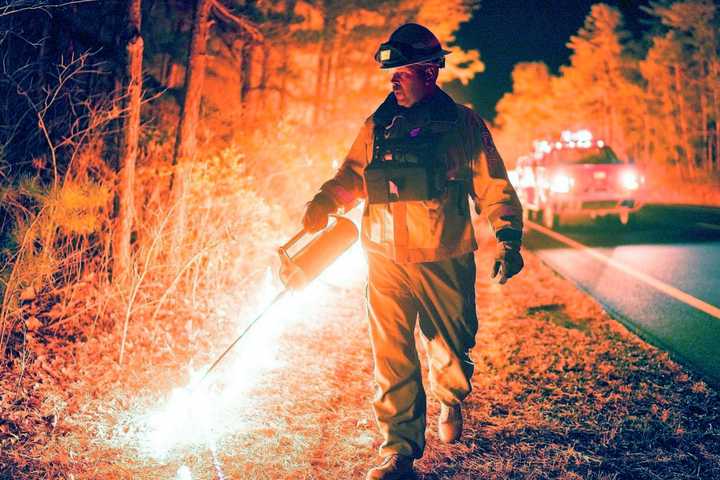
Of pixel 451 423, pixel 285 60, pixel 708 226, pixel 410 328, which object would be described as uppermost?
pixel 285 60

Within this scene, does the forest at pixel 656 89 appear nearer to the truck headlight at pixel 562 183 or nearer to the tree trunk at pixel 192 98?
the truck headlight at pixel 562 183

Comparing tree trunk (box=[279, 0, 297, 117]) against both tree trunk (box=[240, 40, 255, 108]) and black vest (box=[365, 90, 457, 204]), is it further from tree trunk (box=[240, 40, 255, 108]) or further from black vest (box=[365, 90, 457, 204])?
black vest (box=[365, 90, 457, 204])

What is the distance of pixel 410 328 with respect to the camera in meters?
2.79

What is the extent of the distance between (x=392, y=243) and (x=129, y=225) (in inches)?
125

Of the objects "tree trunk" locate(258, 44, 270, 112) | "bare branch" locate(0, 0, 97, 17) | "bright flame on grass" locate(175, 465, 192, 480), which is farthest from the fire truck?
"bright flame on grass" locate(175, 465, 192, 480)

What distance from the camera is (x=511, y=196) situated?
9.03ft

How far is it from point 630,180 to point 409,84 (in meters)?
10.4

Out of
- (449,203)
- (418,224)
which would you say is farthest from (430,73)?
(418,224)

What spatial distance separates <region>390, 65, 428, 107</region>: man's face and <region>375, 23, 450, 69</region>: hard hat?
52 mm

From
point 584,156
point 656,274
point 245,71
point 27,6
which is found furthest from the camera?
point 584,156

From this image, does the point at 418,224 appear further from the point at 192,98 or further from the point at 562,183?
the point at 562,183

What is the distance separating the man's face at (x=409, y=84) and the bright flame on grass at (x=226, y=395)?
1160 millimetres

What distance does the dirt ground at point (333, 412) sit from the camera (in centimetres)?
273

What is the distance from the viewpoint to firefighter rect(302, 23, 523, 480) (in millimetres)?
2654
